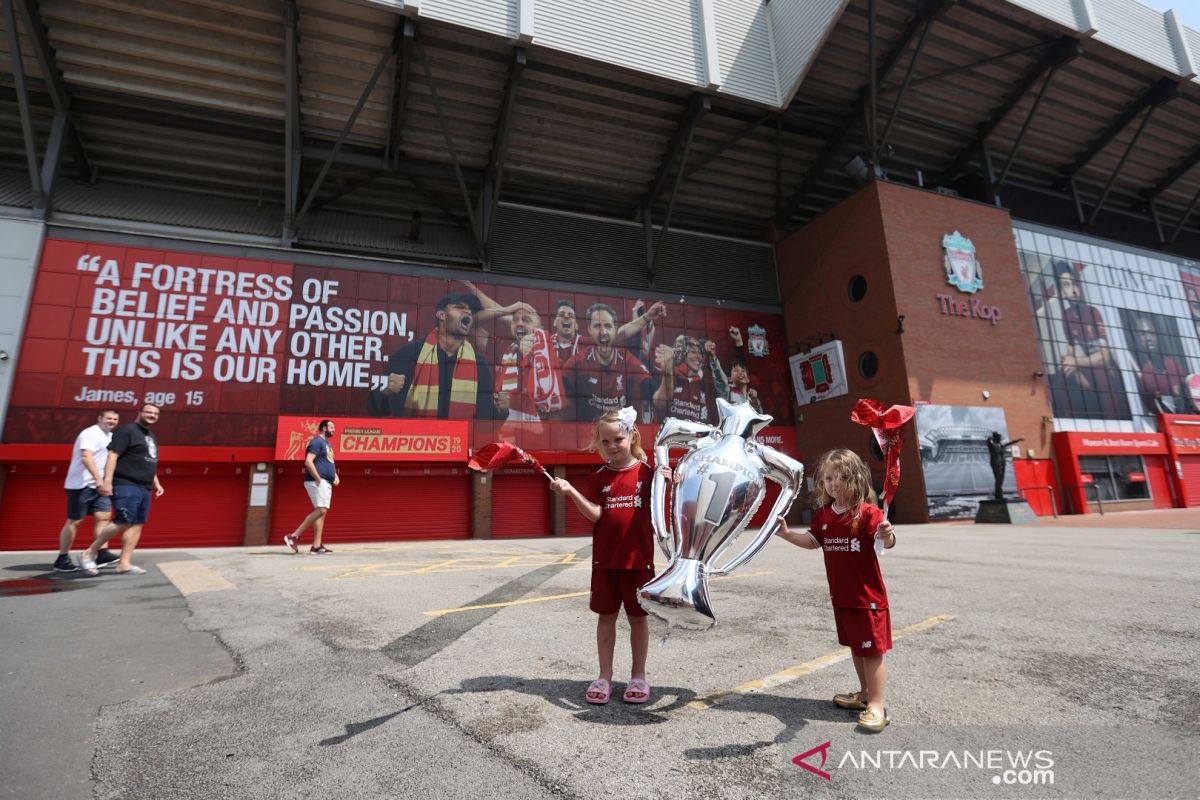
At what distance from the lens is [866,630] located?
8.25 feet

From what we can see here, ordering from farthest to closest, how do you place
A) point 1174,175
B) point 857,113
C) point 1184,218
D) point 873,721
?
point 1184,218 → point 1174,175 → point 857,113 → point 873,721

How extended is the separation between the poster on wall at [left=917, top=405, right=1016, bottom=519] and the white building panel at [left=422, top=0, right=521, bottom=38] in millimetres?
18710

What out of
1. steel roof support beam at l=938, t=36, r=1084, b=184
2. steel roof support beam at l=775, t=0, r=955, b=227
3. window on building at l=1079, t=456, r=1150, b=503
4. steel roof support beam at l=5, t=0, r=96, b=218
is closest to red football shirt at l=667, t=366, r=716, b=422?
steel roof support beam at l=775, t=0, r=955, b=227

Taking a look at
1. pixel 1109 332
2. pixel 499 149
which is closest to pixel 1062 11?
pixel 1109 332

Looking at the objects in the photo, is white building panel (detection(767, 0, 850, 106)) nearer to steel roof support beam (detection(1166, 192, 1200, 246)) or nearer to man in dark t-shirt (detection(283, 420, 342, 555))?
man in dark t-shirt (detection(283, 420, 342, 555))

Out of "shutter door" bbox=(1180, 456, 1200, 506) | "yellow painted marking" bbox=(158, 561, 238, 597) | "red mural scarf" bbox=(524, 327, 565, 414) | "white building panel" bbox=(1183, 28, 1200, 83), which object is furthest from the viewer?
"shutter door" bbox=(1180, 456, 1200, 506)

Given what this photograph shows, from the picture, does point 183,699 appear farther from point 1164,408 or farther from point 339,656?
point 1164,408

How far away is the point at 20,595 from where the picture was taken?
4.85 metres

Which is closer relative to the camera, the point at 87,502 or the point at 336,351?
the point at 87,502

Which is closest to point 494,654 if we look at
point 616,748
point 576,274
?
point 616,748

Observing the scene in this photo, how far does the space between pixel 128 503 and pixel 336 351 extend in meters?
13.6

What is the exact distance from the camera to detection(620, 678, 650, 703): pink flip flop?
264cm

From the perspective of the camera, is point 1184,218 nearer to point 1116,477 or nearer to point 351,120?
point 1116,477

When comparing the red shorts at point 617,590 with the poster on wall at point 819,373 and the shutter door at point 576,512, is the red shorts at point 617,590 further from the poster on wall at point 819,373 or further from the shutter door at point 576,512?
the poster on wall at point 819,373
